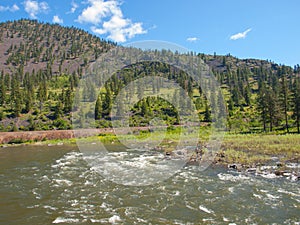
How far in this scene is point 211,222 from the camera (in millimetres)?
10438

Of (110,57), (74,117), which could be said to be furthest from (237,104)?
(110,57)

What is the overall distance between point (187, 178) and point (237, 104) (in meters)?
88.0

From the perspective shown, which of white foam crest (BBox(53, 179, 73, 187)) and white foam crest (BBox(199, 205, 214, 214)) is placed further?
white foam crest (BBox(53, 179, 73, 187))

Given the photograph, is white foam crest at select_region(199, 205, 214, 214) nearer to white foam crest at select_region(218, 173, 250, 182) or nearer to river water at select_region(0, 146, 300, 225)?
river water at select_region(0, 146, 300, 225)

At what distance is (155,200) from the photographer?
43.9 ft

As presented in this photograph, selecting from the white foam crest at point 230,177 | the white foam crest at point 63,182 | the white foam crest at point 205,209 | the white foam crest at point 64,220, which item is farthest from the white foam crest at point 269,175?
the white foam crest at point 63,182

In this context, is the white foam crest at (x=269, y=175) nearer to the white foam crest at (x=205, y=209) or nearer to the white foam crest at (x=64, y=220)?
the white foam crest at (x=205, y=209)

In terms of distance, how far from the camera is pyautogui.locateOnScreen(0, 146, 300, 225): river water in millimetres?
10961

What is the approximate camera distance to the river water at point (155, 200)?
432 inches

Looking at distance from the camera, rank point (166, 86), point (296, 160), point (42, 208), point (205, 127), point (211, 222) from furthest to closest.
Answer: point (166, 86) < point (205, 127) < point (296, 160) < point (42, 208) < point (211, 222)

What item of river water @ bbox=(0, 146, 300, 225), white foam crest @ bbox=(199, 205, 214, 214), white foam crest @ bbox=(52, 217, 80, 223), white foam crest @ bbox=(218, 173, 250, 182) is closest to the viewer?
white foam crest @ bbox=(52, 217, 80, 223)

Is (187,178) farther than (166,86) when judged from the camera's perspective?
No

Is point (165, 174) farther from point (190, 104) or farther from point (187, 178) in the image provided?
point (190, 104)

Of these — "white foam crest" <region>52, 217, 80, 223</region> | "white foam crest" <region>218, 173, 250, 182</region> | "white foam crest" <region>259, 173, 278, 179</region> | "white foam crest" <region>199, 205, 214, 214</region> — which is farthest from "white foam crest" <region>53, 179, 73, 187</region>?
"white foam crest" <region>259, 173, 278, 179</region>
